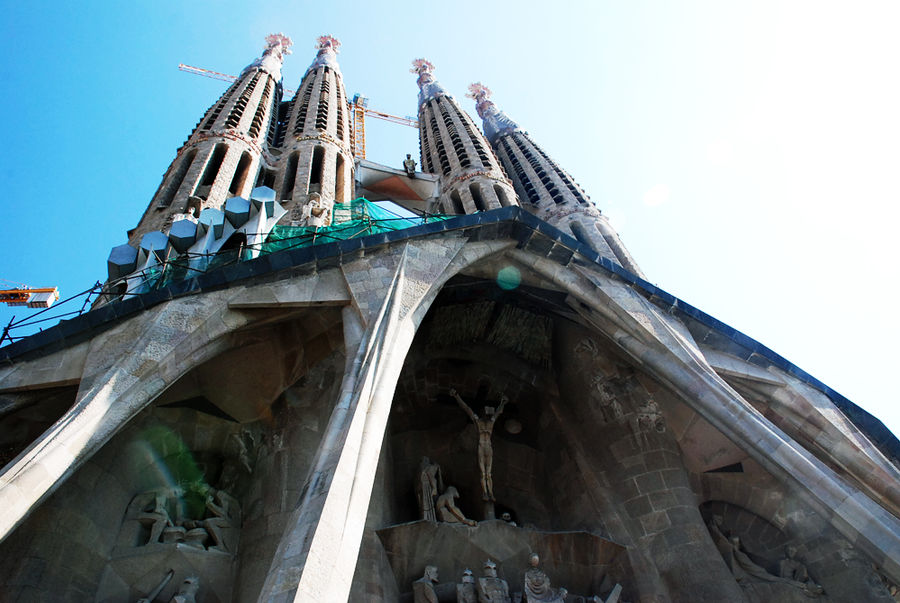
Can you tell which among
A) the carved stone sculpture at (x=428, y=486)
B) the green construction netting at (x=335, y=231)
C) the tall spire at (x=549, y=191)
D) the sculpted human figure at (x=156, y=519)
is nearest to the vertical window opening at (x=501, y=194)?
the tall spire at (x=549, y=191)

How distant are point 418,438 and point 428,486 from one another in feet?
4.78

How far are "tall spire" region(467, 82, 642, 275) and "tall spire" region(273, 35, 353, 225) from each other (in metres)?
6.95

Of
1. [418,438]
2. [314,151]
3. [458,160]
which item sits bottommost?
[418,438]

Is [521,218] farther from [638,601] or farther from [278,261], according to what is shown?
[638,601]

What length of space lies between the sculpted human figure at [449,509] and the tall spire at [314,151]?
8.26 m

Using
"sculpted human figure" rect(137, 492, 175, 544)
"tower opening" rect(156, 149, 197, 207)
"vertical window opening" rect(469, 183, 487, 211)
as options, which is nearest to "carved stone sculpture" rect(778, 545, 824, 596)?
"sculpted human figure" rect(137, 492, 175, 544)

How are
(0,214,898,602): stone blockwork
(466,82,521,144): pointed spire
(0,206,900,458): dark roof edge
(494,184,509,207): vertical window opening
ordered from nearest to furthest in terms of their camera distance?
(0,214,898,602): stone blockwork → (0,206,900,458): dark roof edge → (494,184,509,207): vertical window opening → (466,82,521,144): pointed spire

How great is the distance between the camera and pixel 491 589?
7.80 m

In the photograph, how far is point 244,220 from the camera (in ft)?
38.0

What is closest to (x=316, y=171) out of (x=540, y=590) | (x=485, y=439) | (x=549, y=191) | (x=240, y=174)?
(x=240, y=174)

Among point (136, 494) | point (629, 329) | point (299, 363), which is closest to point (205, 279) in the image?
point (299, 363)

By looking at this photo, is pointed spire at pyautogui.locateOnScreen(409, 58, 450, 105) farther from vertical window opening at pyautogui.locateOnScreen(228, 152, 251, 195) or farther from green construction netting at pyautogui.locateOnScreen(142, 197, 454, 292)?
green construction netting at pyautogui.locateOnScreen(142, 197, 454, 292)

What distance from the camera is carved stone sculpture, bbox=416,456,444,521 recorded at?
9011 millimetres

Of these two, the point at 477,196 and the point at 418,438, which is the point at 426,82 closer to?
the point at 477,196
